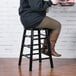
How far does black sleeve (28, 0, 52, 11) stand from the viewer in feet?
12.0

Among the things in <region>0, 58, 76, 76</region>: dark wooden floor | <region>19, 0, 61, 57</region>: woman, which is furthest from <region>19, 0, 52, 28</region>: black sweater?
<region>0, 58, 76, 76</region>: dark wooden floor

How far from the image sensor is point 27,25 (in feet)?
12.6

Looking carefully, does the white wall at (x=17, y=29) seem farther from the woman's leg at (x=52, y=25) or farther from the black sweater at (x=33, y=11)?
the black sweater at (x=33, y=11)

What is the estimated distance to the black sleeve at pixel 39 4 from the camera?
366 centimetres

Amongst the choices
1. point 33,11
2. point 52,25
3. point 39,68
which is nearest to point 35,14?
point 33,11

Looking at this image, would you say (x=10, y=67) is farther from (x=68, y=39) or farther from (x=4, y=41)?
(x=68, y=39)

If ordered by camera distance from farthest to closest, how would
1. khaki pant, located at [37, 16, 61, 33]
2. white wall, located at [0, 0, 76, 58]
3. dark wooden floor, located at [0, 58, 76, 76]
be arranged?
white wall, located at [0, 0, 76, 58] < khaki pant, located at [37, 16, 61, 33] < dark wooden floor, located at [0, 58, 76, 76]

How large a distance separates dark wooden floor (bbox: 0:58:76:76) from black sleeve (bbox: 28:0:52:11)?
2.71 ft

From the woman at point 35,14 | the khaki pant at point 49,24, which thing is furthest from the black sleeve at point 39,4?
the khaki pant at point 49,24

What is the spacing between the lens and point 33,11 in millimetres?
3775

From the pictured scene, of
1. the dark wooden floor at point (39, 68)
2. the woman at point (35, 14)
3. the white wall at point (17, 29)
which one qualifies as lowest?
the dark wooden floor at point (39, 68)

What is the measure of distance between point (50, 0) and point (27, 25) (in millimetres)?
457

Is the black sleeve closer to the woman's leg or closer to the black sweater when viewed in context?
the black sweater

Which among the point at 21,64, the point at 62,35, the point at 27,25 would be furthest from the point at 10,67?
the point at 62,35
